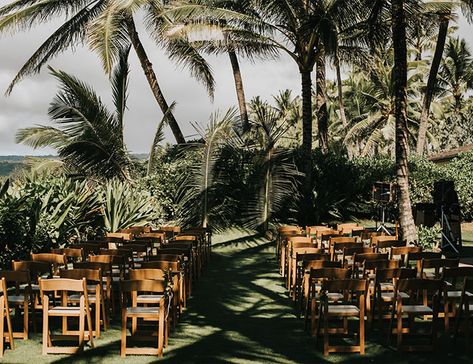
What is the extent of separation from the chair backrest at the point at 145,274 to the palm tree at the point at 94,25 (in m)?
13.1

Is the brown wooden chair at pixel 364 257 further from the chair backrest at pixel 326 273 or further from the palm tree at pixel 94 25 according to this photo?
the palm tree at pixel 94 25

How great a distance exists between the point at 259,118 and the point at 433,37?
1448 inches

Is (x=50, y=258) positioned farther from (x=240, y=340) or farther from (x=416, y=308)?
(x=416, y=308)

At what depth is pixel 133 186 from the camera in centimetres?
2136

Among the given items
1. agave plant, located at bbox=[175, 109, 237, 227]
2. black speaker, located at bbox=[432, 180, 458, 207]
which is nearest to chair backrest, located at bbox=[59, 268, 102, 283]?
black speaker, located at bbox=[432, 180, 458, 207]

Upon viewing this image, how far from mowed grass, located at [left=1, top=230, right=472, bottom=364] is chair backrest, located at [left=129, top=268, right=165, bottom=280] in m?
0.89

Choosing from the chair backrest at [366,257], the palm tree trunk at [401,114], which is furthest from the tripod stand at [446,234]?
the chair backrest at [366,257]

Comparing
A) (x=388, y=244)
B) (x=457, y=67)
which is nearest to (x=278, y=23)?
(x=388, y=244)

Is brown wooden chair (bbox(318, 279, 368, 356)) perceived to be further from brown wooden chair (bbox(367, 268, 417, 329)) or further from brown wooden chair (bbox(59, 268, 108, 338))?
brown wooden chair (bbox(59, 268, 108, 338))

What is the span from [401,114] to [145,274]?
9.00 meters

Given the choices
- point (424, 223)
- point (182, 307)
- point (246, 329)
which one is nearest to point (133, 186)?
point (424, 223)

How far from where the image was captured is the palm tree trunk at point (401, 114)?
14.8 metres

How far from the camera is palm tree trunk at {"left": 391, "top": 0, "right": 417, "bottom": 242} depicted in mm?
14805

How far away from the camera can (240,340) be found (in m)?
8.22
